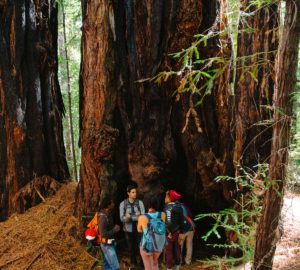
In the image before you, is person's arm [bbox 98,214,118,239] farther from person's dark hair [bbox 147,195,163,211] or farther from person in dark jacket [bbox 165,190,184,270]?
person's dark hair [bbox 147,195,163,211]

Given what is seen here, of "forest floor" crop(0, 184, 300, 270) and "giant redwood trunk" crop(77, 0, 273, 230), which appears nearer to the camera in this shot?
"forest floor" crop(0, 184, 300, 270)

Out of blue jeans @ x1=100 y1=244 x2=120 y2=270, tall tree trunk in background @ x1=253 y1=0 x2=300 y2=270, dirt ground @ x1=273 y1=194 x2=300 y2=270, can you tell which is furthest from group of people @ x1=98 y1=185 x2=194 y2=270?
tall tree trunk in background @ x1=253 y1=0 x2=300 y2=270

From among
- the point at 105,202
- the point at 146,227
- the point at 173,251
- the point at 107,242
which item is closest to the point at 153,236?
the point at 146,227

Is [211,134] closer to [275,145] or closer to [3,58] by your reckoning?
[275,145]

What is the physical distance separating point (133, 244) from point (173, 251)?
95 centimetres

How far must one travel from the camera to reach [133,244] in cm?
684

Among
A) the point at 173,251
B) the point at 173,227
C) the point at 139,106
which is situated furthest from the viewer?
the point at 139,106

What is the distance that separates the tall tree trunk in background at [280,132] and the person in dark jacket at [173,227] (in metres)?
2.68

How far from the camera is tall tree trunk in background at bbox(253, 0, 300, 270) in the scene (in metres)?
3.11

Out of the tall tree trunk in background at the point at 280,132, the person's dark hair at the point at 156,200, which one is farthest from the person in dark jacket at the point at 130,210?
the tall tree trunk in background at the point at 280,132

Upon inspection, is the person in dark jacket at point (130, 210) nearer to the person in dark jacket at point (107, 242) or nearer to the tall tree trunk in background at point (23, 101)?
the person in dark jacket at point (107, 242)

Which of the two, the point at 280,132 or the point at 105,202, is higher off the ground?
the point at 280,132

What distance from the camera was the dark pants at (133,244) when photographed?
6.73m

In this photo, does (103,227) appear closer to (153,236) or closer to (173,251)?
(153,236)
